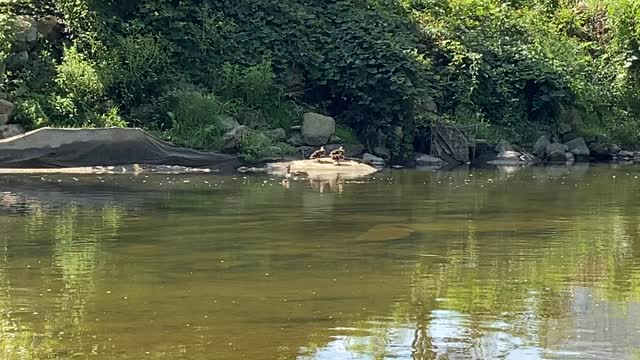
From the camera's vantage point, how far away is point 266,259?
7848mm

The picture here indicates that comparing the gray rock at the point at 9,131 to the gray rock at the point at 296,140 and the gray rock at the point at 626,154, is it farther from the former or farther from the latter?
the gray rock at the point at 626,154

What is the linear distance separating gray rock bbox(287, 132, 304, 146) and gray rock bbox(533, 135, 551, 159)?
6.12m

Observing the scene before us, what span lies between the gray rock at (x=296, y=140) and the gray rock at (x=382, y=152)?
2021 millimetres

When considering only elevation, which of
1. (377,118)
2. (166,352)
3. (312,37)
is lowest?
(166,352)

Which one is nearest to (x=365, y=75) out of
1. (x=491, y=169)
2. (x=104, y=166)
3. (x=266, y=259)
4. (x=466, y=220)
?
(x=491, y=169)

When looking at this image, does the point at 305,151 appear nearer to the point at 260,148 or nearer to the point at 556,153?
the point at 260,148

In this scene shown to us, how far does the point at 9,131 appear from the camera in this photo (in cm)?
1847

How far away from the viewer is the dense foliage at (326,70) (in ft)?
67.7

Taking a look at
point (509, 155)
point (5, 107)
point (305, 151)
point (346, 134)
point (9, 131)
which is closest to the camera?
point (9, 131)

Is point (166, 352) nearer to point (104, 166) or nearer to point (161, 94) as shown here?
point (104, 166)

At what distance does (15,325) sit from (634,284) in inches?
164

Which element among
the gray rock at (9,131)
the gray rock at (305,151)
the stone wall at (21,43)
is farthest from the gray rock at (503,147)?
the gray rock at (9,131)

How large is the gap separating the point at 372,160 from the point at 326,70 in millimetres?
3196

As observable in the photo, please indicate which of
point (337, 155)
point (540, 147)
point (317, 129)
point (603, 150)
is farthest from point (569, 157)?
point (337, 155)
